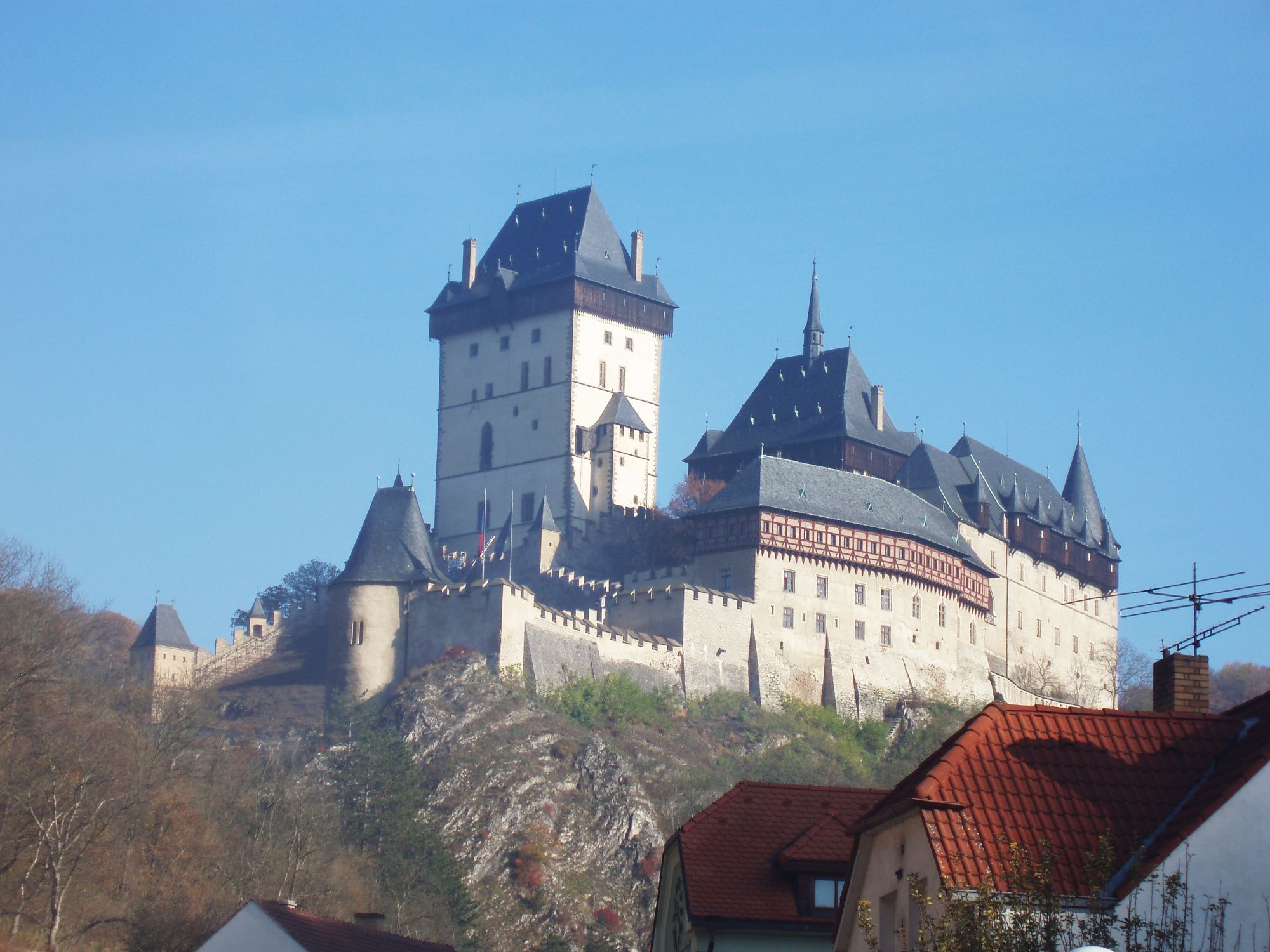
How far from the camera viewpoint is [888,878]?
1555 cm

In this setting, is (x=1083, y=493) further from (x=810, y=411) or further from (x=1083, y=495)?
(x=810, y=411)

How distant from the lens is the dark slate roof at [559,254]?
88.2 meters

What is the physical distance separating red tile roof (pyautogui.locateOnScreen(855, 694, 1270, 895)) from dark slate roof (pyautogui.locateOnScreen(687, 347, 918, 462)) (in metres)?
66.8

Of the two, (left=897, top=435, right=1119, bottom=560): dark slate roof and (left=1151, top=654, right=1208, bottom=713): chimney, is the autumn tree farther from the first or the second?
(left=1151, top=654, right=1208, bottom=713): chimney

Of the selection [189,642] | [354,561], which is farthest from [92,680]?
[189,642]

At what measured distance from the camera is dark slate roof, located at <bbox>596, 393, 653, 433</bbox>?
84.8 m

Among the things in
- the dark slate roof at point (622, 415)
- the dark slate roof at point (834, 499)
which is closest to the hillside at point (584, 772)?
the dark slate roof at point (834, 499)

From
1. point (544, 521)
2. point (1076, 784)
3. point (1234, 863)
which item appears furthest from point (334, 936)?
point (544, 521)

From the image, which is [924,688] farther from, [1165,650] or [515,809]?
[1165,650]

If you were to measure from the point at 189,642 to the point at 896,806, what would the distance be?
66866 mm

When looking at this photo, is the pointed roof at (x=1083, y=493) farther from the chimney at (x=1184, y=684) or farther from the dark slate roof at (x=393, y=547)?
the chimney at (x=1184, y=684)

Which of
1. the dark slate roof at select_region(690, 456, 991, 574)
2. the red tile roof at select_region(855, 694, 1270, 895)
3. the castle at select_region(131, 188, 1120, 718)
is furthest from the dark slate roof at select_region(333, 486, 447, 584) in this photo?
the red tile roof at select_region(855, 694, 1270, 895)

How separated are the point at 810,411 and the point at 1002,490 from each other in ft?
28.5

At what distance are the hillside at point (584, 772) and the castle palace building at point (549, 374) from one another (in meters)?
16.2
